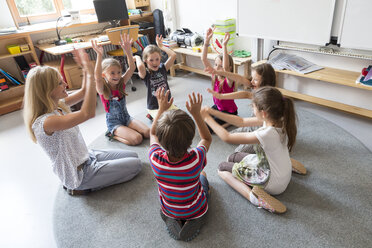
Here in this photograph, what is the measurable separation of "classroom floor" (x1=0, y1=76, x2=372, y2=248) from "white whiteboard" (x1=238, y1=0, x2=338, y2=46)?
779 mm

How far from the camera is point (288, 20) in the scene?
265 cm

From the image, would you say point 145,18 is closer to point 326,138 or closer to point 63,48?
point 63,48

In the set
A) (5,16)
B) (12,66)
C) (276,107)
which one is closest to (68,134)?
(276,107)

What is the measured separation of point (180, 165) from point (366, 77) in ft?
6.78

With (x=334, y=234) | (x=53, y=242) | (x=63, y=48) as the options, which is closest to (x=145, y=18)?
(x=63, y=48)

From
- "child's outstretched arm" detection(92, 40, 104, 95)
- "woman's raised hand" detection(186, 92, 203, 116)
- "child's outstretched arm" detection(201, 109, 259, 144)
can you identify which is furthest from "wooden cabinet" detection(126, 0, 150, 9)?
"woman's raised hand" detection(186, 92, 203, 116)

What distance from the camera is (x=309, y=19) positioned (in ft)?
8.14

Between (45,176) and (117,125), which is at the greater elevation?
(117,125)

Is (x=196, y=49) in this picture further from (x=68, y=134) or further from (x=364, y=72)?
(x=68, y=134)

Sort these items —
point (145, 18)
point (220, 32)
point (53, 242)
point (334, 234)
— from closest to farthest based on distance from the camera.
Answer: point (334, 234), point (53, 242), point (220, 32), point (145, 18)

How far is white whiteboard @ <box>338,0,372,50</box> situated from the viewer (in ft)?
6.98

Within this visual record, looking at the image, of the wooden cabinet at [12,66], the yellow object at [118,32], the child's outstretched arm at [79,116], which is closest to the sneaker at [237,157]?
the child's outstretched arm at [79,116]

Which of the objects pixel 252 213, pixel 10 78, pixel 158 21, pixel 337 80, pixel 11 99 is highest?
pixel 158 21

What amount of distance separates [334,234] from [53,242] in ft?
5.37
